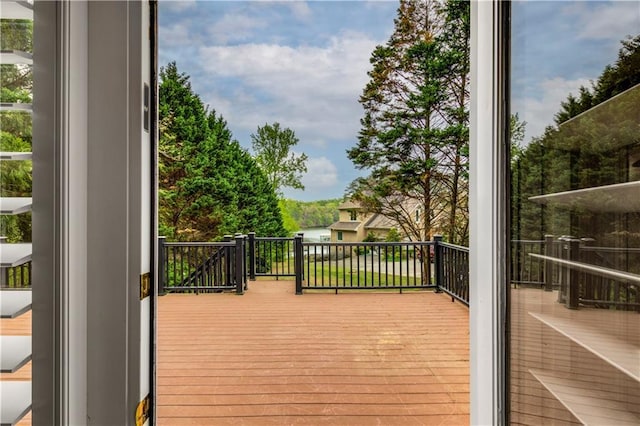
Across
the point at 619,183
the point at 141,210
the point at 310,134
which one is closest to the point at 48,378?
the point at 141,210

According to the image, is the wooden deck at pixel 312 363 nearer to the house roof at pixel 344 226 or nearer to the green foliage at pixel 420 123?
the green foliage at pixel 420 123

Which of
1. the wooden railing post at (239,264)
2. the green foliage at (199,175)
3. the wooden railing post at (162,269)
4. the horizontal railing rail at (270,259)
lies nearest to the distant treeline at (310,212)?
the green foliage at (199,175)

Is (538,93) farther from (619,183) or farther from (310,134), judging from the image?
(310,134)

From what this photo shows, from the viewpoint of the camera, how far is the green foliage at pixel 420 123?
6.54 meters

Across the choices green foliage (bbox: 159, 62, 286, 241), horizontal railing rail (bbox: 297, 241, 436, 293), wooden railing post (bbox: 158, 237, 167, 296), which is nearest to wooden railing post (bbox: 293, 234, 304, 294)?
horizontal railing rail (bbox: 297, 241, 436, 293)

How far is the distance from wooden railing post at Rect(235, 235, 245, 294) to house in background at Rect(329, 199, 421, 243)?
2933 mm

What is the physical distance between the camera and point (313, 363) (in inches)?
108

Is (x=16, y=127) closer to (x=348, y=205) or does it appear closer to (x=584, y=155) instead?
(x=584, y=155)

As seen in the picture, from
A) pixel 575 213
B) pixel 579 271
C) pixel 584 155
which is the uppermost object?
pixel 584 155

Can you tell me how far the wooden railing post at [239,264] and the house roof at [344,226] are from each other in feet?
10.2

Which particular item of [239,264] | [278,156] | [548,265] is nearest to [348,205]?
[278,156]

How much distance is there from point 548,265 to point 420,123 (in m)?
6.65

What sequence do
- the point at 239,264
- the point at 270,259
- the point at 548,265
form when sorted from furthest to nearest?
the point at 270,259
the point at 239,264
the point at 548,265

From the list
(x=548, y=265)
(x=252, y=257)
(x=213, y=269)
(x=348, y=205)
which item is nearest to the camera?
(x=548, y=265)
